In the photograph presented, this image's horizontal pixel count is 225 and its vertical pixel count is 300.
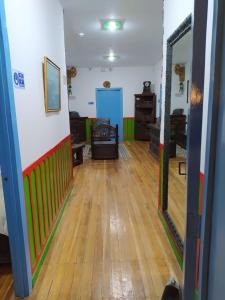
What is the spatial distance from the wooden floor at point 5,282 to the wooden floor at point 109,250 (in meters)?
0.19

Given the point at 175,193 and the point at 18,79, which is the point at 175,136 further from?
the point at 18,79

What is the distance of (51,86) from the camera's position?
7.52ft

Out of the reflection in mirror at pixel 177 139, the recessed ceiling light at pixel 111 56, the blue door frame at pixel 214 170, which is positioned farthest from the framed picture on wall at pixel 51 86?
the recessed ceiling light at pixel 111 56

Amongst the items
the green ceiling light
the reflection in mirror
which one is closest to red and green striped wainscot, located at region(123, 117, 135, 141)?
the green ceiling light

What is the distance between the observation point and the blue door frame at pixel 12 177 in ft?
4.12

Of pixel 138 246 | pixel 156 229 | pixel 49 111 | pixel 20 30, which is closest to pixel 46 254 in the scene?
pixel 138 246

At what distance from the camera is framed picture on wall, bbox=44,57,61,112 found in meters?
2.09

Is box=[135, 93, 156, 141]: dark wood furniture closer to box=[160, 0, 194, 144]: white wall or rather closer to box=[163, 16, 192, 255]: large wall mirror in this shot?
box=[163, 16, 192, 255]: large wall mirror

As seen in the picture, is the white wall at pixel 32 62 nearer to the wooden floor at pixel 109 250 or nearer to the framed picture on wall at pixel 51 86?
the framed picture on wall at pixel 51 86

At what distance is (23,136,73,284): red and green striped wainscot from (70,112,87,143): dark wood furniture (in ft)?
15.0

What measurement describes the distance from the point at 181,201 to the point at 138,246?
75 cm

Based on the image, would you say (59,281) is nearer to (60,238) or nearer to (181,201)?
(60,238)

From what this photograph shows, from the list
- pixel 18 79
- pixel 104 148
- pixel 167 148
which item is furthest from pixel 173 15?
pixel 104 148

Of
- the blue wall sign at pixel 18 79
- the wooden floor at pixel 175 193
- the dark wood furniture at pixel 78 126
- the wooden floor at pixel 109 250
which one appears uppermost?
the blue wall sign at pixel 18 79
